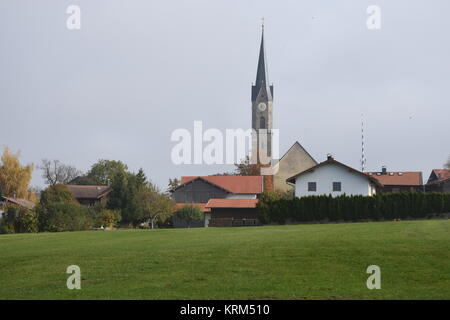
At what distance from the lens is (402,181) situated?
87938 millimetres

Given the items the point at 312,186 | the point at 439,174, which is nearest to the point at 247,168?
the point at 439,174

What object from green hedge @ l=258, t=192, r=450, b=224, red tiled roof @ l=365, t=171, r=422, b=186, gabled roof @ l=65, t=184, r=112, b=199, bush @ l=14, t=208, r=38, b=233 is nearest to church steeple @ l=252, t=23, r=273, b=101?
gabled roof @ l=65, t=184, r=112, b=199

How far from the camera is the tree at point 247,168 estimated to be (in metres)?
109

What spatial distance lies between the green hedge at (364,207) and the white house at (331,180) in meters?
7.69

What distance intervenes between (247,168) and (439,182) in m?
43.9

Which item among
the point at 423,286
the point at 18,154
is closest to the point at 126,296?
the point at 423,286

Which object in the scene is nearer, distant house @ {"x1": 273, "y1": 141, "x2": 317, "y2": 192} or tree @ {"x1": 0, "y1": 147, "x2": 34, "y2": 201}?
tree @ {"x1": 0, "y1": 147, "x2": 34, "y2": 201}

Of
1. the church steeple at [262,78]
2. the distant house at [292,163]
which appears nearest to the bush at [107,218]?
the distant house at [292,163]

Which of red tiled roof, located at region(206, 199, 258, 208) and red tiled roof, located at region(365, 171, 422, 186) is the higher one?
red tiled roof, located at region(365, 171, 422, 186)

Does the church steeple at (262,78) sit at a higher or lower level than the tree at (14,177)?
higher

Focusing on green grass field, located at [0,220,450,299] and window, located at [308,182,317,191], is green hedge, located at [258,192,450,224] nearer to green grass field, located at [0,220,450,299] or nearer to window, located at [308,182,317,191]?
window, located at [308,182,317,191]

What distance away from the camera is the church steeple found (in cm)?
13050

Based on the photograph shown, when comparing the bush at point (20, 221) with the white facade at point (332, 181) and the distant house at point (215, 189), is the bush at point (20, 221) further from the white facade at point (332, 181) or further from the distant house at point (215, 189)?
the distant house at point (215, 189)
